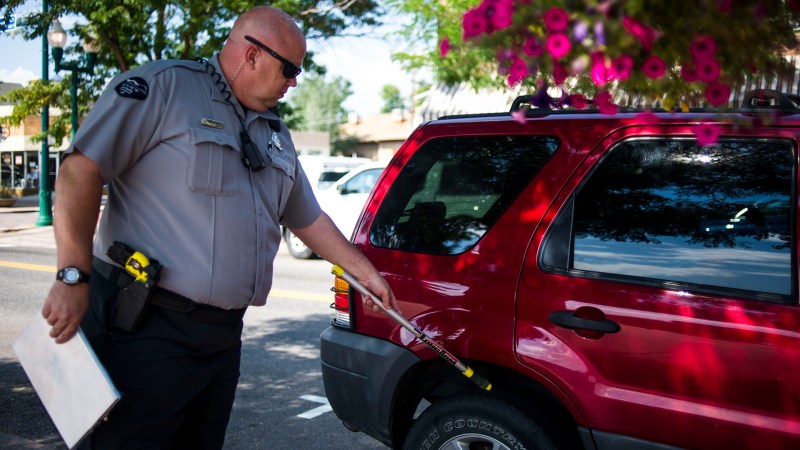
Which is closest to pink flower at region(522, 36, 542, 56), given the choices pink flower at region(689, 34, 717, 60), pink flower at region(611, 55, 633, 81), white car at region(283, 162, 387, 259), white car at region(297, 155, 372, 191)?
pink flower at region(611, 55, 633, 81)

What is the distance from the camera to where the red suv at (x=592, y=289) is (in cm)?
245

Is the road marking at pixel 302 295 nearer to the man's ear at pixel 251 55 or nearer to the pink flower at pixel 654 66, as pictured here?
the man's ear at pixel 251 55

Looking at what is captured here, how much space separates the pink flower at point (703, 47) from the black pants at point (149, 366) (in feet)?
5.42

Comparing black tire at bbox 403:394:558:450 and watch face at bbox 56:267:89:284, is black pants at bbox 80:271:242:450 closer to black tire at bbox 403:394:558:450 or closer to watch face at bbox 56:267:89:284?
watch face at bbox 56:267:89:284

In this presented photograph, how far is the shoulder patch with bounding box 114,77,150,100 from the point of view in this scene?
2.22 metres

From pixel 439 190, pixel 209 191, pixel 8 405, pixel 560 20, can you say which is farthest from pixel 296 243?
pixel 560 20

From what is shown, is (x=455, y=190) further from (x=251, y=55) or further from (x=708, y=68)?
(x=708, y=68)

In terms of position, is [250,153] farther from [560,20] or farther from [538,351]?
[560,20]

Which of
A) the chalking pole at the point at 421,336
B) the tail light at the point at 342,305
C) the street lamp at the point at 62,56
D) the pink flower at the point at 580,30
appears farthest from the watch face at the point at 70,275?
the street lamp at the point at 62,56

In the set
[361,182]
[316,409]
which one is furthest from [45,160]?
[316,409]

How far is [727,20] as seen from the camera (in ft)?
4.13

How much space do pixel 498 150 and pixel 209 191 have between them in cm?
129

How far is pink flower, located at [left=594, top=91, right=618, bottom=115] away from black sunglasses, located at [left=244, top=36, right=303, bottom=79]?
1273mm

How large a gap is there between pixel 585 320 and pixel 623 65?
1545mm
